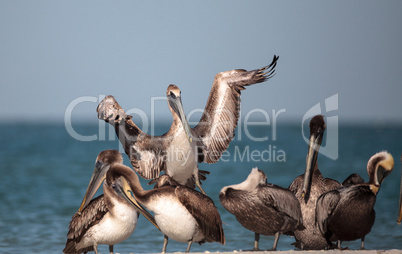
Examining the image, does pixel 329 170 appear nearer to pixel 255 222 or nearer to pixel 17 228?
pixel 17 228

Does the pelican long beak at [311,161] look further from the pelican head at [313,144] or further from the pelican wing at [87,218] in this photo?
the pelican wing at [87,218]

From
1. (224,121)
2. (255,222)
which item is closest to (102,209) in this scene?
(255,222)

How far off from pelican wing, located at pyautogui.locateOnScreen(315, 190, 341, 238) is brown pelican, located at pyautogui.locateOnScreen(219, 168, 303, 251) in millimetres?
219

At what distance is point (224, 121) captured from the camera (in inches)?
427

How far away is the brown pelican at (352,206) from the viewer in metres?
8.62

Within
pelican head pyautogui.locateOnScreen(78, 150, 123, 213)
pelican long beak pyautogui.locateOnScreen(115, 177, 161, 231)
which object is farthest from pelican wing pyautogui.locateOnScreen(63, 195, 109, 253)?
pelican long beak pyautogui.locateOnScreen(115, 177, 161, 231)

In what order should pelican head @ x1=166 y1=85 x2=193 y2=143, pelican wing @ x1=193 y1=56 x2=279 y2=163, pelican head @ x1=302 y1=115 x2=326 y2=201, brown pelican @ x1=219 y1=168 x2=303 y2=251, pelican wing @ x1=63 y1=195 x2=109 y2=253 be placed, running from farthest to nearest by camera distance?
pelican wing @ x1=193 y1=56 x2=279 y2=163 → pelican head @ x1=166 y1=85 x2=193 y2=143 → pelican head @ x1=302 y1=115 x2=326 y2=201 → brown pelican @ x1=219 y1=168 x2=303 y2=251 → pelican wing @ x1=63 y1=195 x2=109 y2=253

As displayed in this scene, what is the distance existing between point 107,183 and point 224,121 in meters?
3.03

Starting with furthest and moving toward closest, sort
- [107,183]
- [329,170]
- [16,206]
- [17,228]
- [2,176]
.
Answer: [329,170], [2,176], [16,206], [17,228], [107,183]

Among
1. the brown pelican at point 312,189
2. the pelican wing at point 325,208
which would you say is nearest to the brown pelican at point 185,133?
the brown pelican at point 312,189

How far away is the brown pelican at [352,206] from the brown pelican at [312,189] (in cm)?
36

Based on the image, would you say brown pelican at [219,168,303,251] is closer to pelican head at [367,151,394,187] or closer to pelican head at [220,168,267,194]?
pelican head at [220,168,267,194]

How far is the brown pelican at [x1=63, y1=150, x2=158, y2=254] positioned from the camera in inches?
324

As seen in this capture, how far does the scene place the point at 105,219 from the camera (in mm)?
8391
